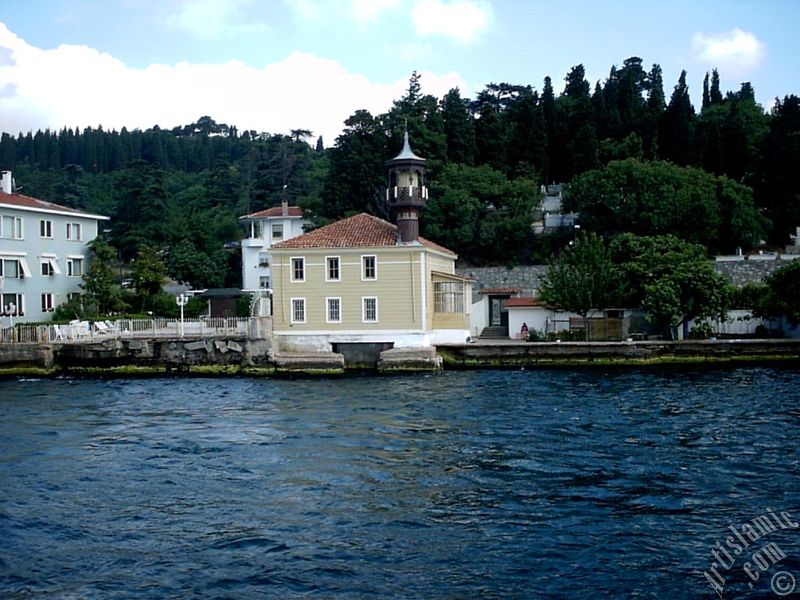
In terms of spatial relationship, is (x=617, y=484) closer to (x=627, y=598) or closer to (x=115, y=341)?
(x=627, y=598)

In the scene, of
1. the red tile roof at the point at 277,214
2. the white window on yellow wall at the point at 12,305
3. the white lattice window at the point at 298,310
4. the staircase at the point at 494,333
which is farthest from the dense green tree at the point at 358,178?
the white window on yellow wall at the point at 12,305

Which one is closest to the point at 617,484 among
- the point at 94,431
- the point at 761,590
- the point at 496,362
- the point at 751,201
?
the point at 761,590

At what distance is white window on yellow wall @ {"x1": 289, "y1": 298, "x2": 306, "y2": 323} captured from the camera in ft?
129

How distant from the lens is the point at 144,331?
39.2m

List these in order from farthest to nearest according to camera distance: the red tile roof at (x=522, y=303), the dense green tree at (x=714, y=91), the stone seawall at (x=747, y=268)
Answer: the dense green tree at (x=714, y=91)
the stone seawall at (x=747, y=268)
the red tile roof at (x=522, y=303)

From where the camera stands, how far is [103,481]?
16.4 metres

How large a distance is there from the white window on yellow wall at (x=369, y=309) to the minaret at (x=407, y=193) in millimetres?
3220

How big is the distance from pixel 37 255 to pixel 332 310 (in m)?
21.6

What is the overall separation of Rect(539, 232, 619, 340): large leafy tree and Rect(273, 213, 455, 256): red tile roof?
7.07m

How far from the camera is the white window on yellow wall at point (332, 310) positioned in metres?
38.9

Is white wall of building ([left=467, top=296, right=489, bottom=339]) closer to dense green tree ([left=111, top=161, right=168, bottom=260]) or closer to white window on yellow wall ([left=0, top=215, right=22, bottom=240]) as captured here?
white window on yellow wall ([left=0, top=215, right=22, bottom=240])

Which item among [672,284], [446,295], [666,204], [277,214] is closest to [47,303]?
[277,214]

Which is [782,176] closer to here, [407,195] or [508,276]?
[508,276]

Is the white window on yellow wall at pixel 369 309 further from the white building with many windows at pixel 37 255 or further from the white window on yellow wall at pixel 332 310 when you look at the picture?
the white building with many windows at pixel 37 255
